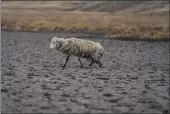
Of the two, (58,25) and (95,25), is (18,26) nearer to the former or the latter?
(58,25)

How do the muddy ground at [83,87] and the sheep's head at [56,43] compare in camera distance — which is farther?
the sheep's head at [56,43]

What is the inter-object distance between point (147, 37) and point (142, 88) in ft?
144

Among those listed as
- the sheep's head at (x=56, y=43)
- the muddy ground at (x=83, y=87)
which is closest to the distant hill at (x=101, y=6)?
the muddy ground at (x=83, y=87)

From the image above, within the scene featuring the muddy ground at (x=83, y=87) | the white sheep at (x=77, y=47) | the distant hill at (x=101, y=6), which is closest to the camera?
the muddy ground at (x=83, y=87)

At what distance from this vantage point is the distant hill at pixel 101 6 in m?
159

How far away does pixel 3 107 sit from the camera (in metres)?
16.6

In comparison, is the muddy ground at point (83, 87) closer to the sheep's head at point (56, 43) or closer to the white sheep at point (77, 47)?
the white sheep at point (77, 47)

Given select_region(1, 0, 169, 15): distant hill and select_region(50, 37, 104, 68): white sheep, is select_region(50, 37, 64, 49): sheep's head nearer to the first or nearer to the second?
select_region(50, 37, 104, 68): white sheep

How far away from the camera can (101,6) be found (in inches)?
6934

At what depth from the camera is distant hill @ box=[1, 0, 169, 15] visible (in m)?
159

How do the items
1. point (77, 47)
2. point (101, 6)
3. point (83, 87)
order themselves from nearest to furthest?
point (83, 87), point (77, 47), point (101, 6)

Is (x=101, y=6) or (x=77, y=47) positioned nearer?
(x=77, y=47)

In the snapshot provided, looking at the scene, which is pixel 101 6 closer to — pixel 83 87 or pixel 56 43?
pixel 56 43

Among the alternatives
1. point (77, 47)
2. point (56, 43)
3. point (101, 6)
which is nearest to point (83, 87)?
point (77, 47)
